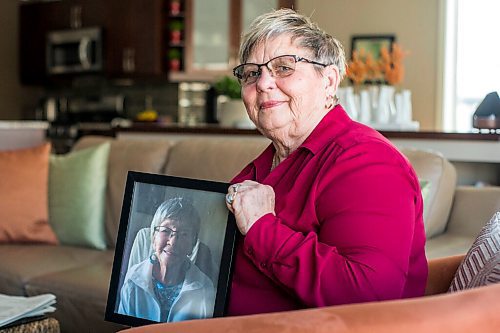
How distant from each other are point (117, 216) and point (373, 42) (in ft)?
12.1

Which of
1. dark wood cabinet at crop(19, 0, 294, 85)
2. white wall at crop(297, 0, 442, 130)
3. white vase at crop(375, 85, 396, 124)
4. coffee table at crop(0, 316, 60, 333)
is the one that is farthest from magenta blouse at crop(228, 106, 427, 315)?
dark wood cabinet at crop(19, 0, 294, 85)

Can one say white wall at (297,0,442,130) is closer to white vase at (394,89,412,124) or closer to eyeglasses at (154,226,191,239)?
white vase at (394,89,412,124)

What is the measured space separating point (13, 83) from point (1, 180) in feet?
18.6

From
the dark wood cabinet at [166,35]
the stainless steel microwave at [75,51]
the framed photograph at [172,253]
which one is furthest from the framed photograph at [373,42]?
the framed photograph at [172,253]

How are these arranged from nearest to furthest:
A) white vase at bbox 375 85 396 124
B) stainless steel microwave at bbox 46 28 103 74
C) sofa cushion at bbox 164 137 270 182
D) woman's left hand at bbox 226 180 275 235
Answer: woman's left hand at bbox 226 180 275 235 → sofa cushion at bbox 164 137 270 182 → white vase at bbox 375 85 396 124 → stainless steel microwave at bbox 46 28 103 74

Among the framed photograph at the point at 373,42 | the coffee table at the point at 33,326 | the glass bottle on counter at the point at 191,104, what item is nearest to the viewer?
the coffee table at the point at 33,326

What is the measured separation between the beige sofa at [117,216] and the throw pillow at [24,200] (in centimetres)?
7

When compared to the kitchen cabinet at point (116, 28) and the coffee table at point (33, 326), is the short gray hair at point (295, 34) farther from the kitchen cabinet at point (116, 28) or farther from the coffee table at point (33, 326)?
the kitchen cabinet at point (116, 28)

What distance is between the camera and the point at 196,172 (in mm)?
3221

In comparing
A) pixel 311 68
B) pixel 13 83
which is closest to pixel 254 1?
pixel 13 83

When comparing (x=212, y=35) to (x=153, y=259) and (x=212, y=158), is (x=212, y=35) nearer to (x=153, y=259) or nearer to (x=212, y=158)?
(x=212, y=158)

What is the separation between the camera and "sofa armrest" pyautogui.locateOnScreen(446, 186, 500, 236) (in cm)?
269

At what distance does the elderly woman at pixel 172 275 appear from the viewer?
1508 millimetres

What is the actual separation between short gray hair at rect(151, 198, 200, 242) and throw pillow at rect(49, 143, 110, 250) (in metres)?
1.92
